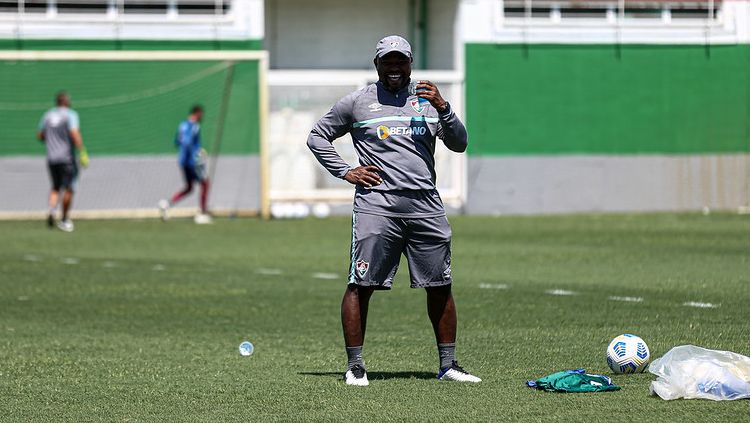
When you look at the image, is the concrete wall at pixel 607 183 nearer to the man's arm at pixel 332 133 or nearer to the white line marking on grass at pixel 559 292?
the white line marking on grass at pixel 559 292

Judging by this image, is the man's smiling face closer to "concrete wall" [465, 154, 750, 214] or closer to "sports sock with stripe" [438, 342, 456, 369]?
"sports sock with stripe" [438, 342, 456, 369]

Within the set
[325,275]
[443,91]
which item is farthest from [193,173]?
[325,275]

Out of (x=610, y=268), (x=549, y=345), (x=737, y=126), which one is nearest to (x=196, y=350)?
(x=549, y=345)

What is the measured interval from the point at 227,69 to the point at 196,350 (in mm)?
19579

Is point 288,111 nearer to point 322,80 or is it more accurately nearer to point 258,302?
point 322,80

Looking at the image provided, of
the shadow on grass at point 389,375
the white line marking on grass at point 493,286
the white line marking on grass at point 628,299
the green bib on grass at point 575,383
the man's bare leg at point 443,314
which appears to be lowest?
the white line marking on grass at point 493,286

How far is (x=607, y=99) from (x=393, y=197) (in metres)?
24.0

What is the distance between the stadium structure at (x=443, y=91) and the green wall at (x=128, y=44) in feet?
0.12

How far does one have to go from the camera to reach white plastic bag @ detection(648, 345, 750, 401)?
313 inches

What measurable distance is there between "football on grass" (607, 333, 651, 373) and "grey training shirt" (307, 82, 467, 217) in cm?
147

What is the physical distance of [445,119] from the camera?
873cm

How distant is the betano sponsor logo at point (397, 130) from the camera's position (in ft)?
28.9

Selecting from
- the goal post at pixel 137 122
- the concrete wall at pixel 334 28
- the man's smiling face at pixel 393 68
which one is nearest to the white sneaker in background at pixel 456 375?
the man's smiling face at pixel 393 68

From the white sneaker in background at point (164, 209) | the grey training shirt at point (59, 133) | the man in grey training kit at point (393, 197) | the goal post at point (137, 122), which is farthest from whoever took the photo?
the goal post at point (137, 122)
